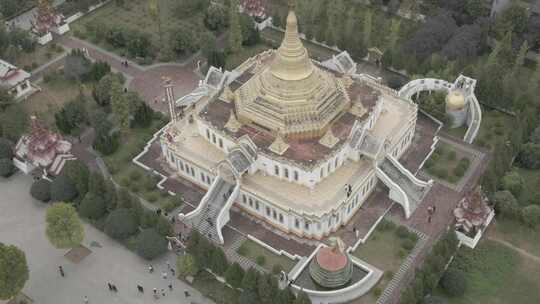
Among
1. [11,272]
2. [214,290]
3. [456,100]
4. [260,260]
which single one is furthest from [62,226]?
[456,100]

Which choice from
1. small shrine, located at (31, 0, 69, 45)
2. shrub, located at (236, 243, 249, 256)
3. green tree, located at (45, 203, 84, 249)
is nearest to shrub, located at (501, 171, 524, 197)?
shrub, located at (236, 243, 249, 256)

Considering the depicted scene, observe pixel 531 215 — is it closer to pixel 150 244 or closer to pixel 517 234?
pixel 517 234

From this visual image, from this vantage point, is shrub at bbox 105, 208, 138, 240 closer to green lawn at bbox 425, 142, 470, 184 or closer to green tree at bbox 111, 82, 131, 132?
green tree at bbox 111, 82, 131, 132

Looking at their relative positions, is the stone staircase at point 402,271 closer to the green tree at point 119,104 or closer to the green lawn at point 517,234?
the green lawn at point 517,234

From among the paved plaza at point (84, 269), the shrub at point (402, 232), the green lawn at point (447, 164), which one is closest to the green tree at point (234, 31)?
the green lawn at point (447, 164)

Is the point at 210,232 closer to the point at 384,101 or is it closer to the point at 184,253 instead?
the point at 184,253

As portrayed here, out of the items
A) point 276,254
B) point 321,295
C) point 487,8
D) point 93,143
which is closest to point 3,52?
point 93,143

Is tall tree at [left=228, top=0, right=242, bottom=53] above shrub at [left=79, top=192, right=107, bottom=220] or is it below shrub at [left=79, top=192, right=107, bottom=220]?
above
